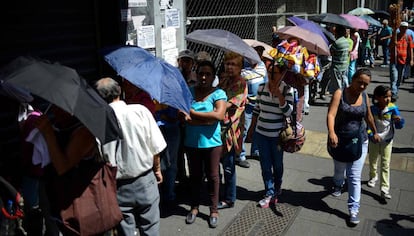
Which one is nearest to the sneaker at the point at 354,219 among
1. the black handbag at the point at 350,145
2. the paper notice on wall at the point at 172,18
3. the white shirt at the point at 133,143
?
the black handbag at the point at 350,145

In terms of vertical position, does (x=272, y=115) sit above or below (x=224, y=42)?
below

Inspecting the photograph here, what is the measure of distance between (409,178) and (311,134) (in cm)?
224

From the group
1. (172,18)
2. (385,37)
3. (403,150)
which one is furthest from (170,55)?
(385,37)

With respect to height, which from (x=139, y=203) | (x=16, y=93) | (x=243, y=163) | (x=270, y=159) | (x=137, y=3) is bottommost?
(x=243, y=163)

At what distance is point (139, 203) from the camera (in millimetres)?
3258

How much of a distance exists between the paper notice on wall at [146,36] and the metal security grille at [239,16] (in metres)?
1.18

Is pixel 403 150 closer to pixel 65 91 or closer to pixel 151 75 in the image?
pixel 151 75

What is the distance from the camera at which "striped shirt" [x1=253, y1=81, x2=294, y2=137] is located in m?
4.48

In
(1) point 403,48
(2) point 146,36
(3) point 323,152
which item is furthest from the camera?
(1) point 403,48

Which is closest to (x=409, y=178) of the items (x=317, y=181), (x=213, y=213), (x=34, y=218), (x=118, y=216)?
(x=317, y=181)

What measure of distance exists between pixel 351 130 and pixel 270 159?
0.92 m

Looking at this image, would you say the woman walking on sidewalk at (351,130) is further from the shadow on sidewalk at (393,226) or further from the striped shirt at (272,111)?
the striped shirt at (272,111)

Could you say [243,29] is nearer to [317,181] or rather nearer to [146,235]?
[317,181]

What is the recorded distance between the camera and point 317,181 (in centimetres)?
561
